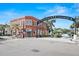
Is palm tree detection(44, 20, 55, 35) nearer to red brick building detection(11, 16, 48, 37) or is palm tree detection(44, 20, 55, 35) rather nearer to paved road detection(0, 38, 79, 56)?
red brick building detection(11, 16, 48, 37)

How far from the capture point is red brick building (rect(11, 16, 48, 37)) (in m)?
3.91

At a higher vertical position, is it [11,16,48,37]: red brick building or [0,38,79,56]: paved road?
[11,16,48,37]: red brick building

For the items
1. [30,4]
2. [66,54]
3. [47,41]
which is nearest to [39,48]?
[47,41]

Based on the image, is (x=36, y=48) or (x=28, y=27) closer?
(x=36, y=48)

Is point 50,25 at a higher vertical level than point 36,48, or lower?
higher

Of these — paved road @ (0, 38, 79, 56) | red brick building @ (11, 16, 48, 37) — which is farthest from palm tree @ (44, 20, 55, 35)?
paved road @ (0, 38, 79, 56)

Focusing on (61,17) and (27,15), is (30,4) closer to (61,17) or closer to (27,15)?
(27,15)

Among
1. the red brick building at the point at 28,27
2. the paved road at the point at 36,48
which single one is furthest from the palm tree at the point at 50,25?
the paved road at the point at 36,48

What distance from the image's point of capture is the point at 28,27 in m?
3.98

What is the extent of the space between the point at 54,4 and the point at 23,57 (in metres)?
0.99

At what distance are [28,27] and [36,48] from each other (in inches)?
15.5

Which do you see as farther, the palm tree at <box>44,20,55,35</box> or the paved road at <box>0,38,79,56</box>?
the palm tree at <box>44,20,55,35</box>

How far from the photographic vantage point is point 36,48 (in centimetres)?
384

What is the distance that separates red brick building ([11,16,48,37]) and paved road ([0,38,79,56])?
13 centimetres
